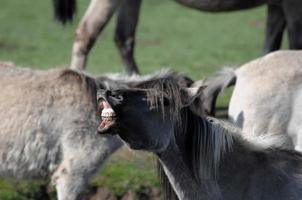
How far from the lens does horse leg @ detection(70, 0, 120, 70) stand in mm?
10078

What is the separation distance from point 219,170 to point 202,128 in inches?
9.0

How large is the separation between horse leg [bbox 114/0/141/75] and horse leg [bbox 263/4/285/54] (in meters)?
1.50

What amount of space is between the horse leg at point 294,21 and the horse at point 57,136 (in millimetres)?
3597

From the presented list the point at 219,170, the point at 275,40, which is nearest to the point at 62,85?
the point at 219,170

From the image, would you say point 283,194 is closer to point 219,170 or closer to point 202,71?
point 219,170

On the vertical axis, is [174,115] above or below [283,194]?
above

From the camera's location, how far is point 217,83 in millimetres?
6293

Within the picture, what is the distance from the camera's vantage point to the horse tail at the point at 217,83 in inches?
244

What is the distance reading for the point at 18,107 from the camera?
6.40 meters

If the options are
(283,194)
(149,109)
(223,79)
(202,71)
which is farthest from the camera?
(202,71)

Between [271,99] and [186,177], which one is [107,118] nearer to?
[186,177]

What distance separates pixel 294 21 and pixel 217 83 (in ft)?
12.0

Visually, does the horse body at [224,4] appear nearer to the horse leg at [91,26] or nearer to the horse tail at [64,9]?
the horse leg at [91,26]

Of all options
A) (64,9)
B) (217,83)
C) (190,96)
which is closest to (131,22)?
(64,9)
